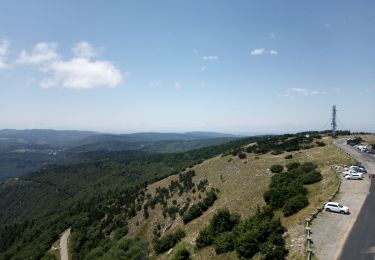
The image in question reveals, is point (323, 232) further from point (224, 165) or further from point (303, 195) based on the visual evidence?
point (224, 165)

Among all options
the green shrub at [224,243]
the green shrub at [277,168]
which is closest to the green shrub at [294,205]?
the green shrub at [224,243]

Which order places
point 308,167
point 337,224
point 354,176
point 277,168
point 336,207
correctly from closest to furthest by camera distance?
point 337,224
point 336,207
point 354,176
point 308,167
point 277,168

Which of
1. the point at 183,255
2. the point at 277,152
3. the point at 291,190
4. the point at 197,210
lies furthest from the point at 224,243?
the point at 277,152

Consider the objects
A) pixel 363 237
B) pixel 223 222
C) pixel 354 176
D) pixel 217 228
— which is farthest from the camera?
pixel 354 176

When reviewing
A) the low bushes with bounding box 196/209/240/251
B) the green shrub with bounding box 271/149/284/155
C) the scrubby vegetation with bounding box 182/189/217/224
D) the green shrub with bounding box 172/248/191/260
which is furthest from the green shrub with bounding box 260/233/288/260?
the green shrub with bounding box 271/149/284/155

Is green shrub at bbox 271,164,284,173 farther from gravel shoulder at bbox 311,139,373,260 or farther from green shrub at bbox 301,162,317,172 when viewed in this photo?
gravel shoulder at bbox 311,139,373,260

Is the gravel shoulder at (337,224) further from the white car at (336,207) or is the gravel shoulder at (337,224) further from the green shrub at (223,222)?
the green shrub at (223,222)

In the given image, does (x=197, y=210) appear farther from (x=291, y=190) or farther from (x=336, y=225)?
(x=336, y=225)

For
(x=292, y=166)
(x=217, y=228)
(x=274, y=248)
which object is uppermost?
(x=292, y=166)
